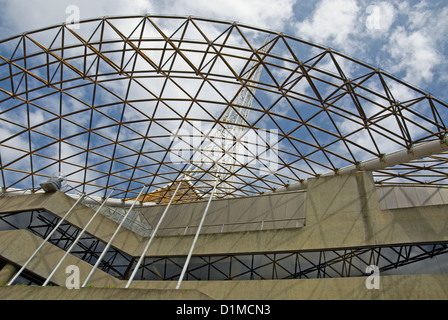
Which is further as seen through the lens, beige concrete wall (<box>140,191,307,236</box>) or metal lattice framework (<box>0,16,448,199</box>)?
beige concrete wall (<box>140,191,307,236</box>)

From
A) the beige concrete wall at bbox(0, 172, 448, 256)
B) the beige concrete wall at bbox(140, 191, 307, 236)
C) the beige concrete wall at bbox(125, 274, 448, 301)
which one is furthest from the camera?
the beige concrete wall at bbox(140, 191, 307, 236)

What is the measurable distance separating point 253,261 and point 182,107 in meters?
15.6

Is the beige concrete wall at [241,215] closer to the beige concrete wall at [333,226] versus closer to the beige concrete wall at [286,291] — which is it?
the beige concrete wall at [333,226]

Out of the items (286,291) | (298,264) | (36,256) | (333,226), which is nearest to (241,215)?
(298,264)

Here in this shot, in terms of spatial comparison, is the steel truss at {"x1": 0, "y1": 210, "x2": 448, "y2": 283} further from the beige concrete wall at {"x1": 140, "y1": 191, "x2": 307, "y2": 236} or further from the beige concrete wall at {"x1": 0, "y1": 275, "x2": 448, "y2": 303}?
the beige concrete wall at {"x1": 140, "y1": 191, "x2": 307, "y2": 236}

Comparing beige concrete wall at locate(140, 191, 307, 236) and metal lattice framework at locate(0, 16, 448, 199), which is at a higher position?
metal lattice framework at locate(0, 16, 448, 199)

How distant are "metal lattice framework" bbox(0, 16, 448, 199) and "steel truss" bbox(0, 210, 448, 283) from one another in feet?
26.3

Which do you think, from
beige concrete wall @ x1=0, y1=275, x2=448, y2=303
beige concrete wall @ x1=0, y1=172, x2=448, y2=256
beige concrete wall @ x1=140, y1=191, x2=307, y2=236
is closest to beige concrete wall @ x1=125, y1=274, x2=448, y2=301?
beige concrete wall @ x1=0, y1=275, x2=448, y2=303

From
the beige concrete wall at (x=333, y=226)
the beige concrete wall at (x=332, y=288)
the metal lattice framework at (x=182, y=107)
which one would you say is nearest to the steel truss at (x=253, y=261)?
the beige concrete wall at (x=333, y=226)

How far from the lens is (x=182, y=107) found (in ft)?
98.7

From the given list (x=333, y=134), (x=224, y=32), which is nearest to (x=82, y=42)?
(x=224, y=32)

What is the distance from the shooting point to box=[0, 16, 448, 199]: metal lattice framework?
76.3 feet

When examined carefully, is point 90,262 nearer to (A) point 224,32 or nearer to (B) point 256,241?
(B) point 256,241

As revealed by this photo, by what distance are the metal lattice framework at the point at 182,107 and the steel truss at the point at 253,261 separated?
26.3ft
